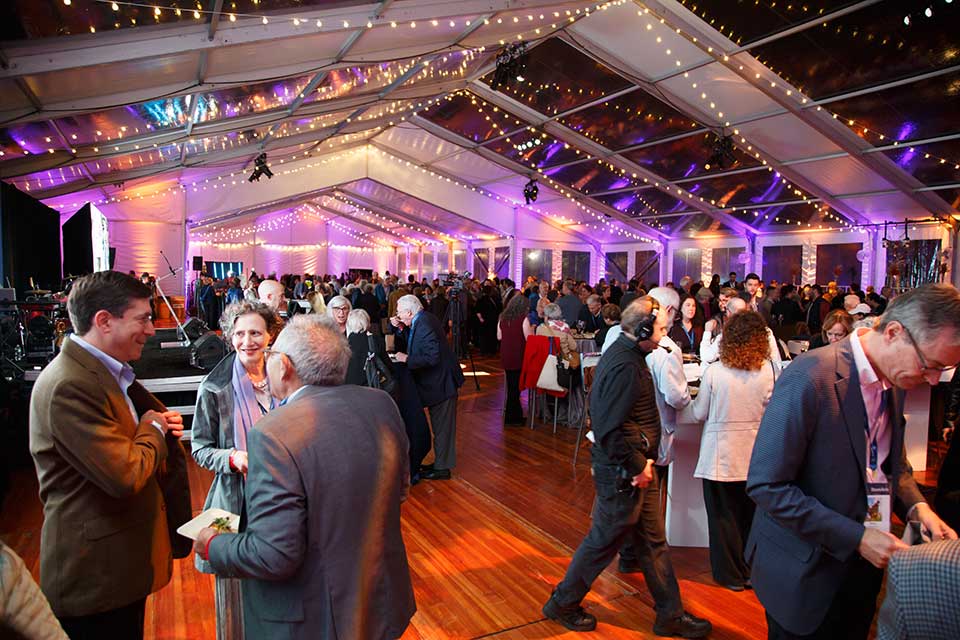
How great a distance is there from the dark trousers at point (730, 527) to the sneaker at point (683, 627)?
61 cm

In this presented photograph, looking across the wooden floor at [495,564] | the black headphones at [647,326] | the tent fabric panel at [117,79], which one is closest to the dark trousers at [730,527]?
the wooden floor at [495,564]

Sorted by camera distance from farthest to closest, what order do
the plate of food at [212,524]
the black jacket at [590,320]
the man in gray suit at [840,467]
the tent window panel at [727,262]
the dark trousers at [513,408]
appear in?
the tent window panel at [727,262]
the black jacket at [590,320]
the dark trousers at [513,408]
the plate of food at [212,524]
the man in gray suit at [840,467]

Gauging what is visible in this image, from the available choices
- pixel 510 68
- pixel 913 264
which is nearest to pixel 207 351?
pixel 510 68

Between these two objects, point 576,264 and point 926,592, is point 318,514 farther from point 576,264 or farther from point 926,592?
point 576,264

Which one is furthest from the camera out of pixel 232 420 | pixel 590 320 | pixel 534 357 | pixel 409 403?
pixel 590 320

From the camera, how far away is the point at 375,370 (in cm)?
461

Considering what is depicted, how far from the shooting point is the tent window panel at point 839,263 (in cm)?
1372

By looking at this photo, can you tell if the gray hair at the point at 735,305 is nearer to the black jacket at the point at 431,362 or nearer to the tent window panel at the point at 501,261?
the black jacket at the point at 431,362

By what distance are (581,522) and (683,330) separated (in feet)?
8.18

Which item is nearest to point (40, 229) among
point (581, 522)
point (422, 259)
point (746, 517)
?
point (581, 522)

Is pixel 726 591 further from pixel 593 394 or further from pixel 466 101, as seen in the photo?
pixel 466 101

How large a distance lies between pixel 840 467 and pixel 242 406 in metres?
2.04

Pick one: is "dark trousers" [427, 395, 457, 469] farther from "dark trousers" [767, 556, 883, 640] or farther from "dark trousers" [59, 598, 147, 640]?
"dark trousers" [767, 556, 883, 640]

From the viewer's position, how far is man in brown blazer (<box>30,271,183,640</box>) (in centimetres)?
152
